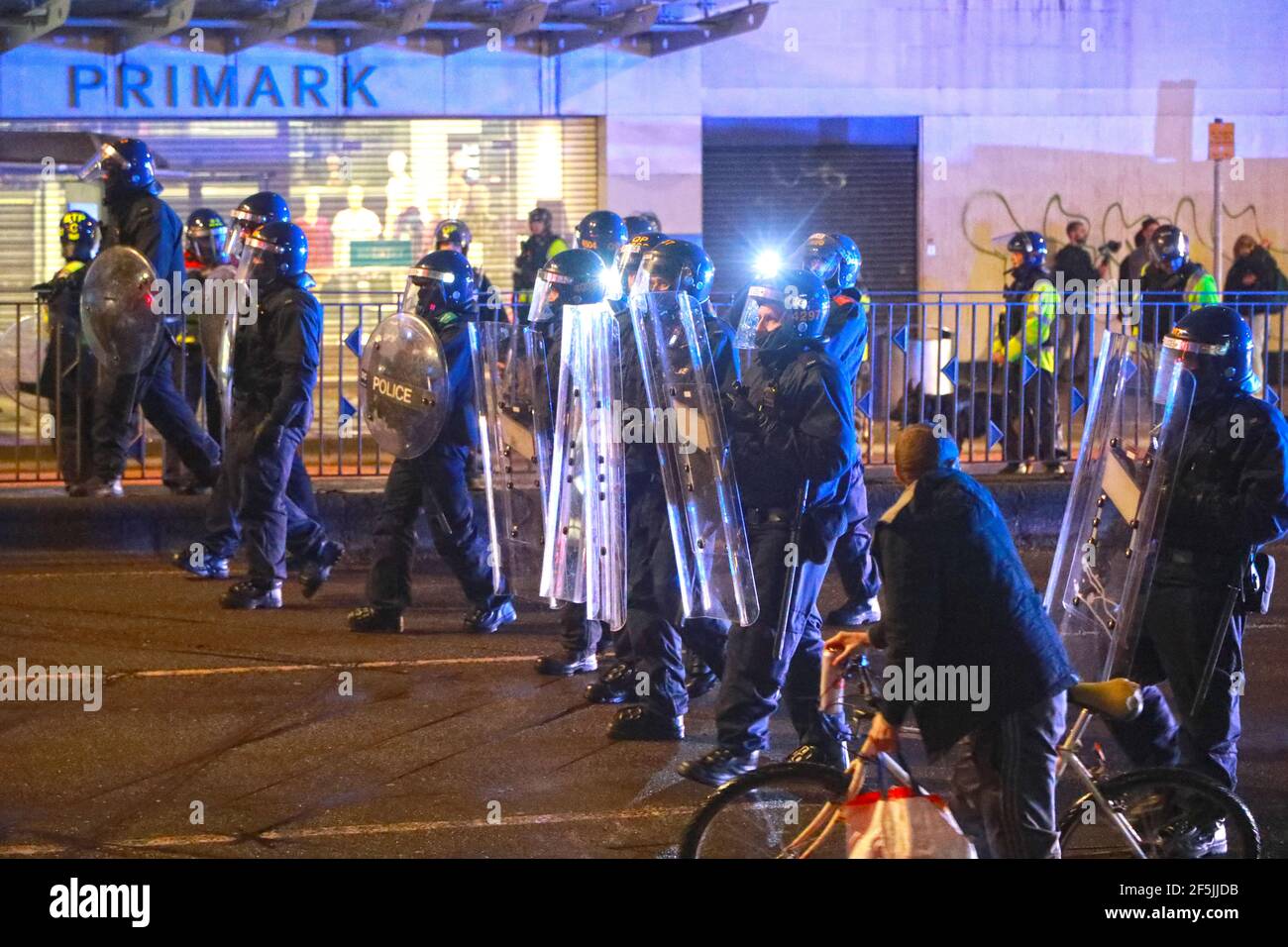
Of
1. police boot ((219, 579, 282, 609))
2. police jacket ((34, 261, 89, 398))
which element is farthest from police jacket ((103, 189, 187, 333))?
police boot ((219, 579, 282, 609))

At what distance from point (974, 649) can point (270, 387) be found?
208 inches

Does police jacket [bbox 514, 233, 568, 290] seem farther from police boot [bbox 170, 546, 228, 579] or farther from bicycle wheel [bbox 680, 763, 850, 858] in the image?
bicycle wheel [bbox 680, 763, 850, 858]

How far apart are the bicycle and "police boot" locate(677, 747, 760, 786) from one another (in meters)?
1.32

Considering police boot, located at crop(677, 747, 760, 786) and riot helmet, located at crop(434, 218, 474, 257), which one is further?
riot helmet, located at crop(434, 218, 474, 257)

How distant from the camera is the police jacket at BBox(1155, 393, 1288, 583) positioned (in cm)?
549

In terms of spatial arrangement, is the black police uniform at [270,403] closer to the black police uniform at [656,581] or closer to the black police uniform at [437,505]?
the black police uniform at [437,505]

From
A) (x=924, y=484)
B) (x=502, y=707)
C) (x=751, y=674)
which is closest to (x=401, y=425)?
(x=502, y=707)

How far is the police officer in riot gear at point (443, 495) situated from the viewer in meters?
8.60

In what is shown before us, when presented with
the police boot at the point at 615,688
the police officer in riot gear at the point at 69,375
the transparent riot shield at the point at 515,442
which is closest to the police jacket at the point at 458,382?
the transparent riot shield at the point at 515,442

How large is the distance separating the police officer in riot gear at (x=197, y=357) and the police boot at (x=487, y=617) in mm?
3284

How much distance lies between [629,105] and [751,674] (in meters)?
13.5

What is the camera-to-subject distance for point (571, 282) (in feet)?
24.4

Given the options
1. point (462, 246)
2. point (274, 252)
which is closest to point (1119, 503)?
point (274, 252)
